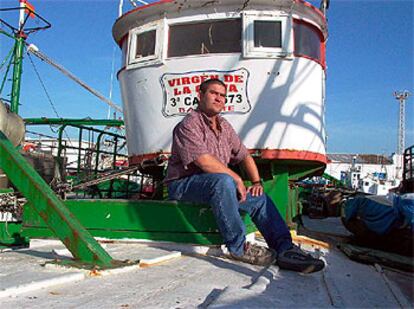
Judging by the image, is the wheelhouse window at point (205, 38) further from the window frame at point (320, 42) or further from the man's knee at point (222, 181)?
the man's knee at point (222, 181)

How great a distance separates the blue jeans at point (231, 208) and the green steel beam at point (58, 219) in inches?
31.3

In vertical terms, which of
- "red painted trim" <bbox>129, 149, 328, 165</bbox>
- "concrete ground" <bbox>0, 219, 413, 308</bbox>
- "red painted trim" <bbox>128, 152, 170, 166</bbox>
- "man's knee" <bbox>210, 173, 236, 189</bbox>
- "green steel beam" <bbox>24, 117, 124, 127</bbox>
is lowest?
"concrete ground" <bbox>0, 219, 413, 308</bbox>

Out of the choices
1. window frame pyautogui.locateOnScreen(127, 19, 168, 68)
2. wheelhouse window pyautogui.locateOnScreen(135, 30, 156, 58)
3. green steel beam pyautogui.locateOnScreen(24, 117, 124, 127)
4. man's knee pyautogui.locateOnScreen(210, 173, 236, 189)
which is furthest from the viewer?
green steel beam pyautogui.locateOnScreen(24, 117, 124, 127)

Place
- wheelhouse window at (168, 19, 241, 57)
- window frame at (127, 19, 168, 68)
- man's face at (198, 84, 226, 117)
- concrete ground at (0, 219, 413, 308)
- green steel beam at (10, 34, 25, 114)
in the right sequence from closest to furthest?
1. concrete ground at (0, 219, 413, 308)
2. man's face at (198, 84, 226, 117)
3. wheelhouse window at (168, 19, 241, 57)
4. window frame at (127, 19, 168, 68)
5. green steel beam at (10, 34, 25, 114)

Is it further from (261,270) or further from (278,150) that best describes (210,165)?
(278,150)

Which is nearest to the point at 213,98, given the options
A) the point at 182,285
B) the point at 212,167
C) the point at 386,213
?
the point at 212,167

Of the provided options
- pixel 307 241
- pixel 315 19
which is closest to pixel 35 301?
pixel 307 241

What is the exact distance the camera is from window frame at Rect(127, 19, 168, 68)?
5.38 m

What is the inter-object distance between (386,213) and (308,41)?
7.86 feet

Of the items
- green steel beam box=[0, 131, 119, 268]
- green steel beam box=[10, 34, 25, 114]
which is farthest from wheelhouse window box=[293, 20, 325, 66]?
green steel beam box=[10, 34, 25, 114]

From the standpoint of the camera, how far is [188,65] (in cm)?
523

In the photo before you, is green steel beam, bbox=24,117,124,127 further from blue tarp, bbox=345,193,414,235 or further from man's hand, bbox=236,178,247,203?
man's hand, bbox=236,178,247,203

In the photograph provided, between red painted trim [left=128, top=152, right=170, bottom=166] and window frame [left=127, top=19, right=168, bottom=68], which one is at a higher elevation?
window frame [left=127, top=19, right=168, bottom=68]

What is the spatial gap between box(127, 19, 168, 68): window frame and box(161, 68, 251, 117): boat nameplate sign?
0.94 feet
